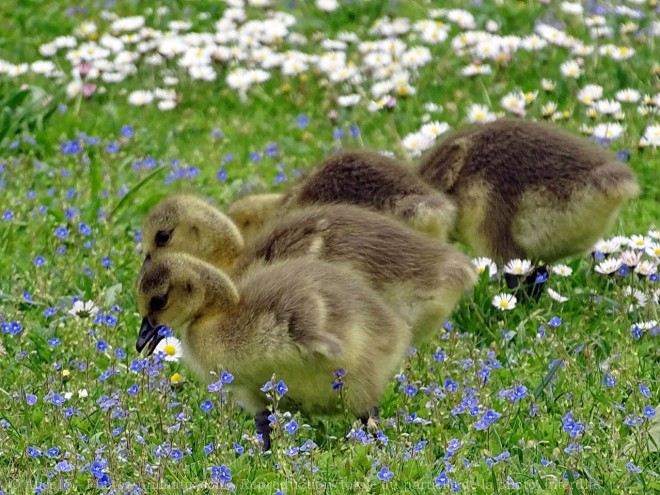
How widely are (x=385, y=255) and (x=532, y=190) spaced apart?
1.19 m

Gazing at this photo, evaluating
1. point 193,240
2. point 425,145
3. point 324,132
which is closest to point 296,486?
point 193,240

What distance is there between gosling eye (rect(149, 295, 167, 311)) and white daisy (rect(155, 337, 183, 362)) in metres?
0.23

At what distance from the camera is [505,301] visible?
6102mm

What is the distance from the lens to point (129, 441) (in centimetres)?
450

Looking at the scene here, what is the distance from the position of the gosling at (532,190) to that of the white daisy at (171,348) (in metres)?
1.66

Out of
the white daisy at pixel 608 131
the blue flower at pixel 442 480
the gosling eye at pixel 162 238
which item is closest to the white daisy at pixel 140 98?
the gosling eye at pixel 162 238

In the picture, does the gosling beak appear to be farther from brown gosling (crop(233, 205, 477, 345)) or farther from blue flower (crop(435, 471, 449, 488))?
blue flower (crop(435, 471, 449, 488))

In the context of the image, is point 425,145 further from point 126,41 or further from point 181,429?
point 181,429

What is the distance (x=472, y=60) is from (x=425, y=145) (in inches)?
71.4

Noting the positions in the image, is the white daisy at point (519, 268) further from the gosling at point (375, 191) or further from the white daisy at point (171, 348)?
the white daisy at point (171, 348)

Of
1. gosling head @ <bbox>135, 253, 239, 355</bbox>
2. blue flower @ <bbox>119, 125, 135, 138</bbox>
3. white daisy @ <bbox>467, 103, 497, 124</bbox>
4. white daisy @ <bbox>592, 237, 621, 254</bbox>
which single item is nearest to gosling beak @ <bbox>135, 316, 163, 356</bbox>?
gosling head @ <bbox>135, 253, 239, 355</bbox>

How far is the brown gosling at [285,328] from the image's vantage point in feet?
15.6

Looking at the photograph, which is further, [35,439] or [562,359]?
[562,359]

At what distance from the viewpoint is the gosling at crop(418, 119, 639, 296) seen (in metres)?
6.24
